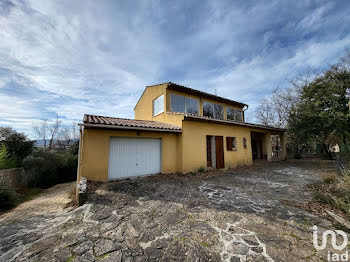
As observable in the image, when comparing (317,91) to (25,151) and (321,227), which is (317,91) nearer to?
(321,227)

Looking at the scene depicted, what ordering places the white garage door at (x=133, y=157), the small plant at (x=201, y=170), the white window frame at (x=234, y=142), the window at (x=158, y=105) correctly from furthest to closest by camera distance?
the white window frame at (x=234, y=142) → the window at (x=158, y=105) → the small plant at (x=201, y=170) → the white garage door at (x=133, y=157)

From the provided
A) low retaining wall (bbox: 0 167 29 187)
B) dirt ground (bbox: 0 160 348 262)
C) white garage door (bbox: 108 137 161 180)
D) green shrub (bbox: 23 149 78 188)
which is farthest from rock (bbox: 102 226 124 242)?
green shrub (bbox: 23 149 78 188)

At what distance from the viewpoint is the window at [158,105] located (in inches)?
409

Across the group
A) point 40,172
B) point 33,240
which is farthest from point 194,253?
point 40,172

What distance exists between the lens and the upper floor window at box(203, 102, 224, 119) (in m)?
12.0

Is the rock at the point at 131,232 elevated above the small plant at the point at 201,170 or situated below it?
below

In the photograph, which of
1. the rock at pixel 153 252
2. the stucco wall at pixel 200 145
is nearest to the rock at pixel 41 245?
the rock at pixel 153 252

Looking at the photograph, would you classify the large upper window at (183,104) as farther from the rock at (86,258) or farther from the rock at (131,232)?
the rock at (86,258)

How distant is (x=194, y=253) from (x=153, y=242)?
0.83 metres

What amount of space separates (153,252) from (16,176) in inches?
398

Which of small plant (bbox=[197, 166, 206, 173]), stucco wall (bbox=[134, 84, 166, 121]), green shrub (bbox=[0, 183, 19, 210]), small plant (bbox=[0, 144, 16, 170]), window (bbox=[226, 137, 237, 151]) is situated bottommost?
green shrub (bbox=[0, 183, 19, 210])

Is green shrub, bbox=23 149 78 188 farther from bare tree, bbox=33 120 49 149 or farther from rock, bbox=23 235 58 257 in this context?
bare tree, bbox=33 120 49 149

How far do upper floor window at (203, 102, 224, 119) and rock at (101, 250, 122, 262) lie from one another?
421 inches

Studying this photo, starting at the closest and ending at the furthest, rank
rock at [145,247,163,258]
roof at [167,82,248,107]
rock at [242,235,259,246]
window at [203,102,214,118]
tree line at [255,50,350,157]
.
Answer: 1. rock at [145,247,163,258]
2. rock at [242,235,259,246]
3. roof at [167,82,248,107]
4. tree line at [255,50,350,157]
5. window at [203,102,214,118]
